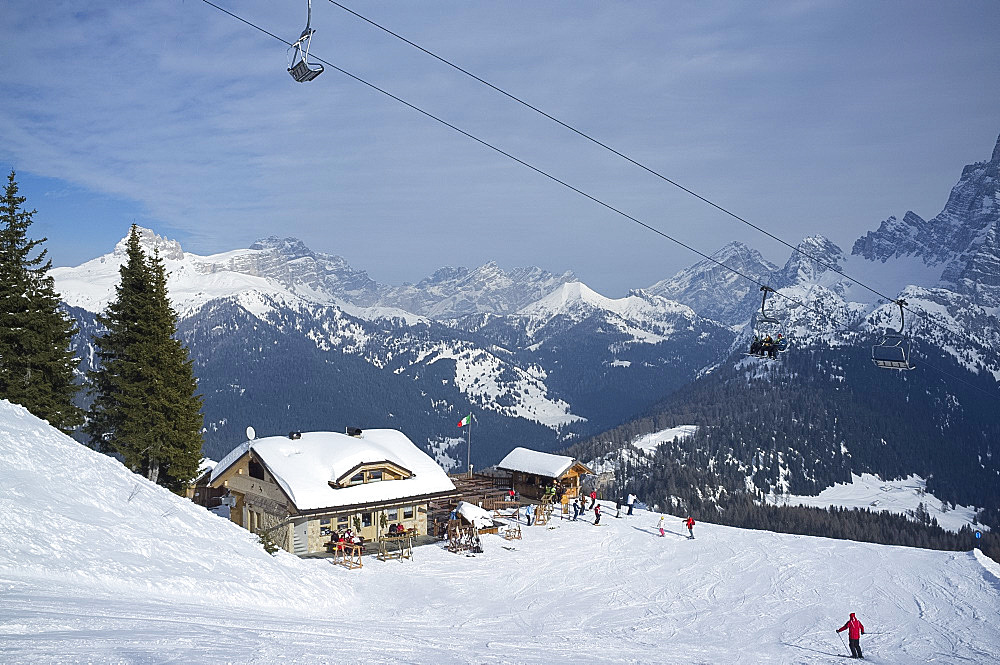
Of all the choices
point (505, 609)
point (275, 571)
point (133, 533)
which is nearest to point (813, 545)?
point (505, 609)

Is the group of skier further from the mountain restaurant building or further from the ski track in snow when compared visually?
the mountain restaurant building

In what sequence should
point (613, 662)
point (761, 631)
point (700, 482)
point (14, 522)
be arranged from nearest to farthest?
point (14, 522)
point (613, 662)
point (761, 631)
point (700, 482)

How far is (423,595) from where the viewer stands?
30250 mm

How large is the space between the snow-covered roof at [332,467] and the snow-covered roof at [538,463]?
431 inches

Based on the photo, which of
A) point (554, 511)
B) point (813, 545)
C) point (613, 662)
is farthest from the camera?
point (554, 511)

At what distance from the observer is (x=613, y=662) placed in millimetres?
21078

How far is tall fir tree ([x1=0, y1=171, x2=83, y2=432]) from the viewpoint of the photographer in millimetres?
35375

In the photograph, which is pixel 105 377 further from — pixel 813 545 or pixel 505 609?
pixel 813 545

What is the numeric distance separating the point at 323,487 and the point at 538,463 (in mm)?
20453

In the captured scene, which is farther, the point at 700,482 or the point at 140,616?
the point at 700,482

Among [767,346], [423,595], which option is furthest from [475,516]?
[767,346]

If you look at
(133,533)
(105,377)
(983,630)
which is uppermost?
(105,377)

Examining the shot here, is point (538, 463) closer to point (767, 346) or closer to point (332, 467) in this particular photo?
point (332, 467)

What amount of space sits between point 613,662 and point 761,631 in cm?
976
